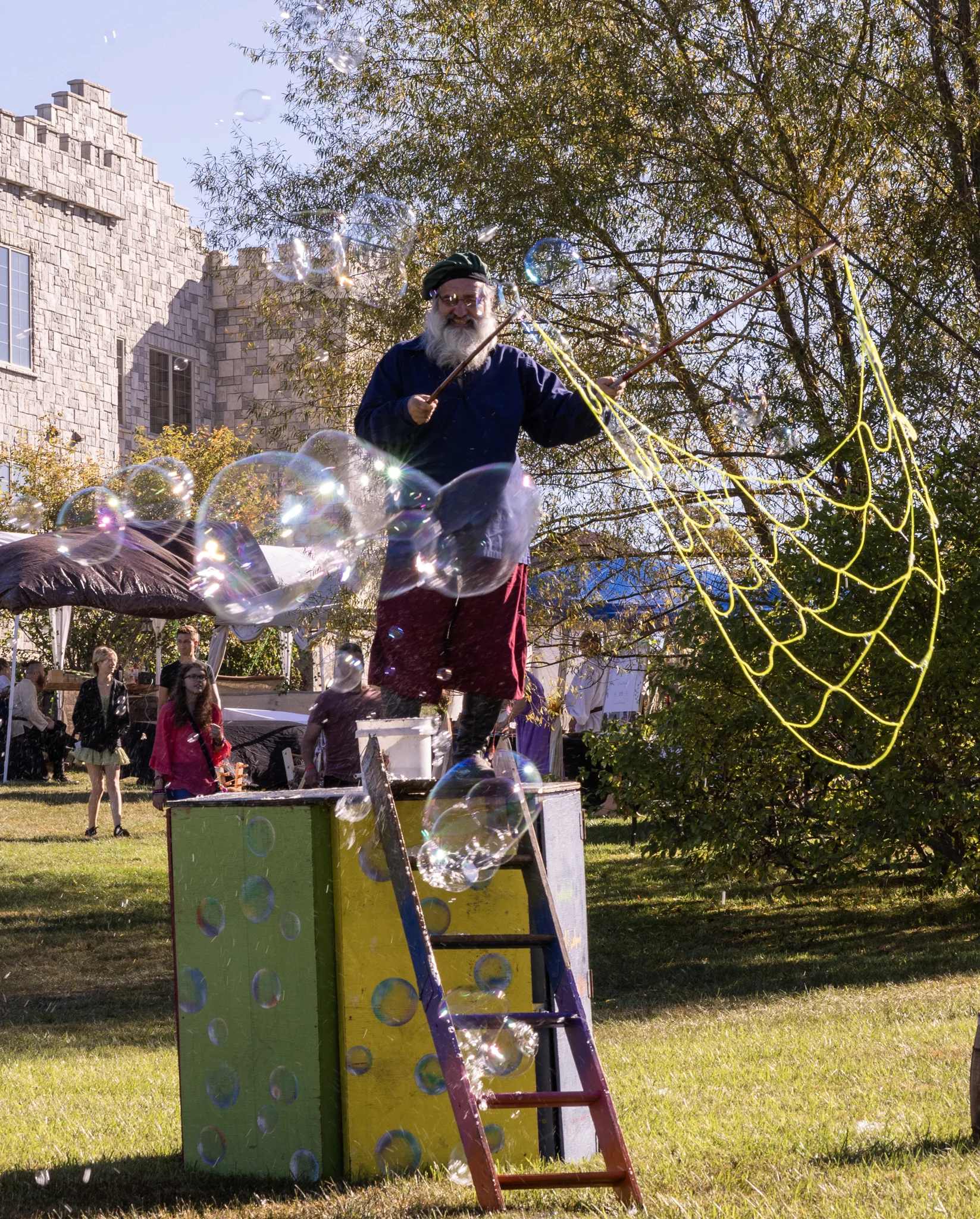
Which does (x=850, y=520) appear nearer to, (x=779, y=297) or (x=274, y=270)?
(x=779, y=297)

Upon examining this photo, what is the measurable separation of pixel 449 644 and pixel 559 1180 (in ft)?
4.73

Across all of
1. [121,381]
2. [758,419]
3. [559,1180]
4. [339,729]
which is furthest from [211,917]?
[121,381]

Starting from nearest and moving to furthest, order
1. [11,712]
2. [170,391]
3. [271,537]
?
[271,537], [11,712], [170,391]

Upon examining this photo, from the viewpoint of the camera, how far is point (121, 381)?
98.3 feet

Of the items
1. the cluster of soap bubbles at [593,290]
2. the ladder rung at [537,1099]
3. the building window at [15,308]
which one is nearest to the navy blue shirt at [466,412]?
the ladder rung at [537,1099]

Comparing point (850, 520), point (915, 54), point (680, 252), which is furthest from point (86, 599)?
point (915, 54)

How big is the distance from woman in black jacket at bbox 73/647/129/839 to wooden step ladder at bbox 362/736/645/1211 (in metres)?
8.73

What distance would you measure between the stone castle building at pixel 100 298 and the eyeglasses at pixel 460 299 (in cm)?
2072

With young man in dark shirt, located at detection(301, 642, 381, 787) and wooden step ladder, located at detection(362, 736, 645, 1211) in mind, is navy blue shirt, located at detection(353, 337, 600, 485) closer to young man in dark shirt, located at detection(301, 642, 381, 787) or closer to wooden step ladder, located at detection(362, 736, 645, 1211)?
wooden step ladder, located at detection(362, 736, 645, 1211)

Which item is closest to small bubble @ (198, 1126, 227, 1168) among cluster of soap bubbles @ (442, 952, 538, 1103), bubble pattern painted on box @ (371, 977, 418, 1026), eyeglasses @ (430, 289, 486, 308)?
bubble pattern painted on box @ (371, 977, 418, 1026)

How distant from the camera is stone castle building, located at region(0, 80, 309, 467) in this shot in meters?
26.5

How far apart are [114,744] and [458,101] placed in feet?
19.1

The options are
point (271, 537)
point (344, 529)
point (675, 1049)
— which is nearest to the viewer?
point (344, 529)

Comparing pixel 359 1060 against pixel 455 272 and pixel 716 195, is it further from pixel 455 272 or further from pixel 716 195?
pixel 716 195
